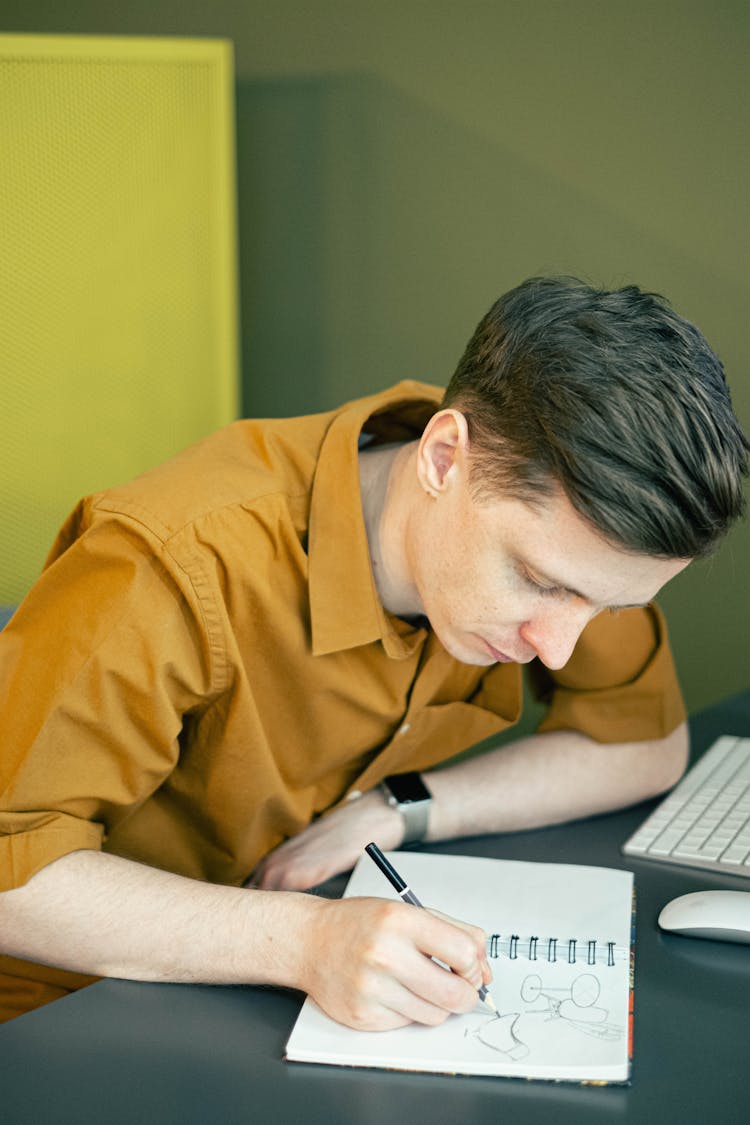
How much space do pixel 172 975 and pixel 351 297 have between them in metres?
1.77

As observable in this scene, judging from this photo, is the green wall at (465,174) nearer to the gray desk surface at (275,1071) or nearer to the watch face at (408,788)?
the watch face at (408,788)

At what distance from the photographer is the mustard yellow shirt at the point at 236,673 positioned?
107cm

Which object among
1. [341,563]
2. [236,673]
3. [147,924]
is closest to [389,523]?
[341,563]

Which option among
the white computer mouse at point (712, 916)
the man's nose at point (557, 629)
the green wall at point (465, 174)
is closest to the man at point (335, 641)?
the man's nose at point (557, 629)

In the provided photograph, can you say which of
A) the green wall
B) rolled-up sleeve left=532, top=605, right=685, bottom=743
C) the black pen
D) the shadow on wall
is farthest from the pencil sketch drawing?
the shadow on wall

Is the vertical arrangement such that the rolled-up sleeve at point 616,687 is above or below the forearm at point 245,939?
below

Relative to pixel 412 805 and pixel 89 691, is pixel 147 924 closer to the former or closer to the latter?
pixel 89 691

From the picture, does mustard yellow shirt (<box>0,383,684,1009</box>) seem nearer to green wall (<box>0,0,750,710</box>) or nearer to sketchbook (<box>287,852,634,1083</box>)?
sketchbook (<box>287,852,634,1083</box>)

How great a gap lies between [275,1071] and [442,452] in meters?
0.56

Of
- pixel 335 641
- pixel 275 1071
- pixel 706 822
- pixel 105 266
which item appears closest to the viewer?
pixel 275 1071

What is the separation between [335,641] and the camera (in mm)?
1245

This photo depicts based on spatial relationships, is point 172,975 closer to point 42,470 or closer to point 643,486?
point 643,486

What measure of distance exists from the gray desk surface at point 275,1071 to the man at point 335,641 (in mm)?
50

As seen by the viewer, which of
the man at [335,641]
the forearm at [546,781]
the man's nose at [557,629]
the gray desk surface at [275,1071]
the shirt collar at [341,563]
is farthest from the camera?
the forearm at [546,781]
